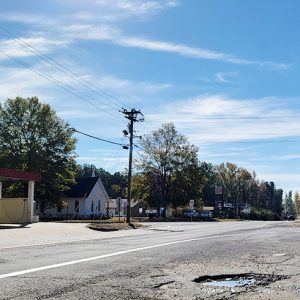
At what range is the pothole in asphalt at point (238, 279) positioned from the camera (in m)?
9.18

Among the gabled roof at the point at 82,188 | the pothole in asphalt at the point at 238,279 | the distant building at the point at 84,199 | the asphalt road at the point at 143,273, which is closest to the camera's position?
the asphalt road at the point at 143,273

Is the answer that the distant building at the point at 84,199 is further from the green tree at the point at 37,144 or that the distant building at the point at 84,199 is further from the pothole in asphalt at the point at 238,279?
the pothole in asphalt at the point at 238,279

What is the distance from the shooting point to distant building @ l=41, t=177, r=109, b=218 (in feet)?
234

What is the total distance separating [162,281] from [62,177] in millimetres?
56166

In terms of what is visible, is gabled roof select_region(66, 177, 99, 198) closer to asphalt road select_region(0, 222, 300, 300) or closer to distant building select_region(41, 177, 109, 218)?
distant building select_region(41, 177, 109, 218)

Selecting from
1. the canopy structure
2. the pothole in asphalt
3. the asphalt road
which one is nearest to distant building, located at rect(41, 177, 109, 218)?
the canopy structure

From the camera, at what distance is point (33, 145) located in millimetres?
62938

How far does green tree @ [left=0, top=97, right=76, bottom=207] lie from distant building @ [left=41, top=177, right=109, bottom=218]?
675 cm

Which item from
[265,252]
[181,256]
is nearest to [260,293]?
[181,256]

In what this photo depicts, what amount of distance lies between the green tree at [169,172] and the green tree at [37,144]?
17.9 metres

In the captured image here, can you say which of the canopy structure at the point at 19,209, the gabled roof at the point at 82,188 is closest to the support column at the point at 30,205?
the canopy structure at the point at 19,209

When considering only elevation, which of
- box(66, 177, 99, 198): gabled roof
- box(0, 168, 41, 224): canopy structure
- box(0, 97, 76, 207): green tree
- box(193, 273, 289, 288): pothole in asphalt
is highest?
box(0, 97, 76, 207): green tree

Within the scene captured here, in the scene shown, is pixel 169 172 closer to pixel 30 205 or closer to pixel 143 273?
pixel 30 205

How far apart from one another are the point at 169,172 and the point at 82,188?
1512 cm
